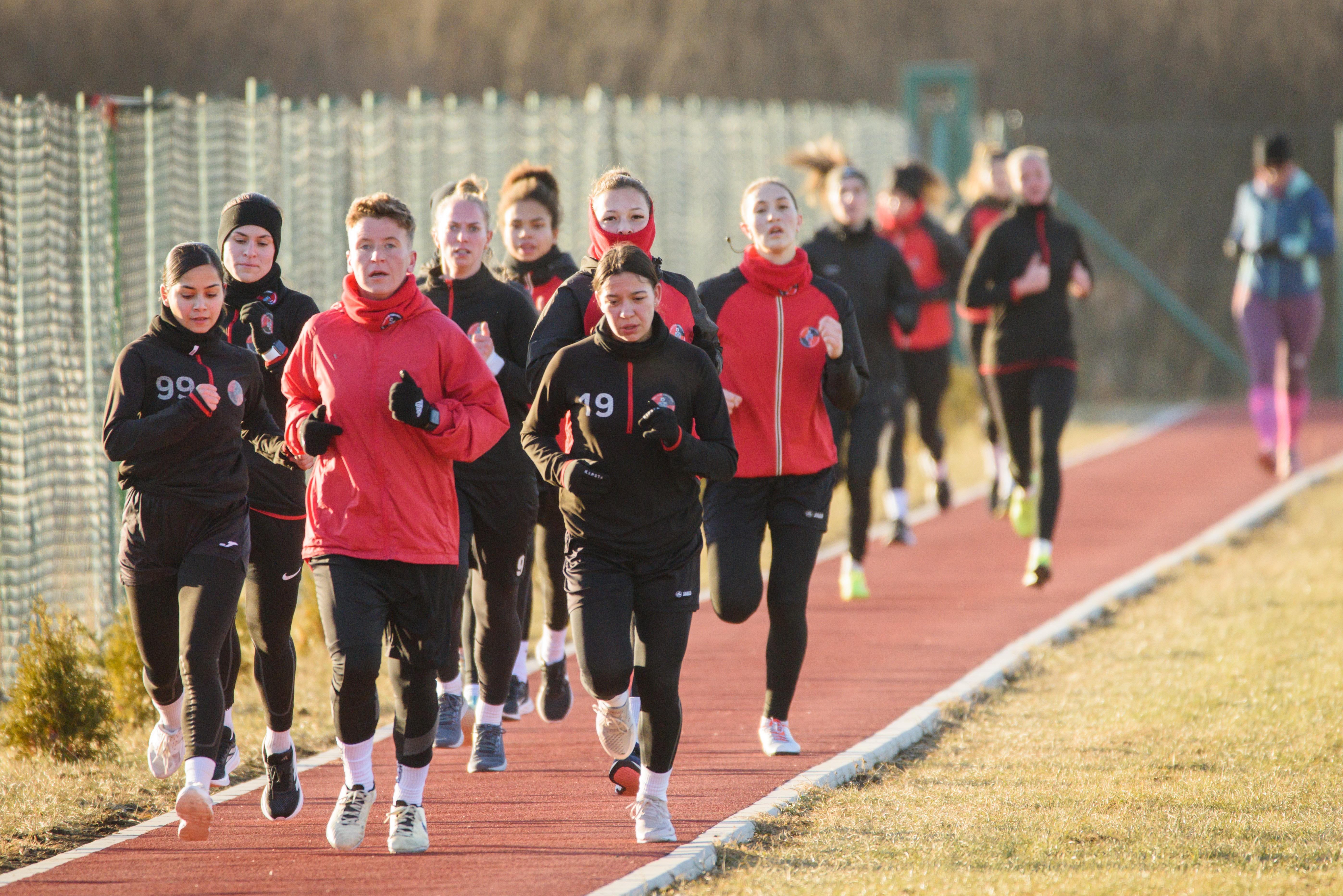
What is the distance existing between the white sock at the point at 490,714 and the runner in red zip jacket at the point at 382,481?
1.05 metres

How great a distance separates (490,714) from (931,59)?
815 inches

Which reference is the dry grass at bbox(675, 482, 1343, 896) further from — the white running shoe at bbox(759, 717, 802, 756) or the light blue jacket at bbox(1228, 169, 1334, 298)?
the light blue jacket at bbox(1228, 169, 1334, 298)

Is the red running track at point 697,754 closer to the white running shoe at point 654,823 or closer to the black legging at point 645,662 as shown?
the white running shoe at point 654,823

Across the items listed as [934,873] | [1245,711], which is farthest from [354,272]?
[1245,711]

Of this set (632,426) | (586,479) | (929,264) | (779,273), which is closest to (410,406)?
(586,479)

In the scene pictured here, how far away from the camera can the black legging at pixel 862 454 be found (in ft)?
32.2

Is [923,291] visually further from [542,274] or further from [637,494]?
[637,494]

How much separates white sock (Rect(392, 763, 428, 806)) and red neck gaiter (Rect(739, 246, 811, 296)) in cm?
240

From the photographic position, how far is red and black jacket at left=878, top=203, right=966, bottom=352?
12.3 metres

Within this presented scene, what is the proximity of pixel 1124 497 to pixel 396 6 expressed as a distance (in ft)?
59.2

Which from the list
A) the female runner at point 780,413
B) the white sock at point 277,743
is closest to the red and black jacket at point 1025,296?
the female runner at point 780,413

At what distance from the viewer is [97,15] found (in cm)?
2634

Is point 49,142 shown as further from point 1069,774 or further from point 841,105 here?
point 841,105

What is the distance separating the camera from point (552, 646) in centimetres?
769
